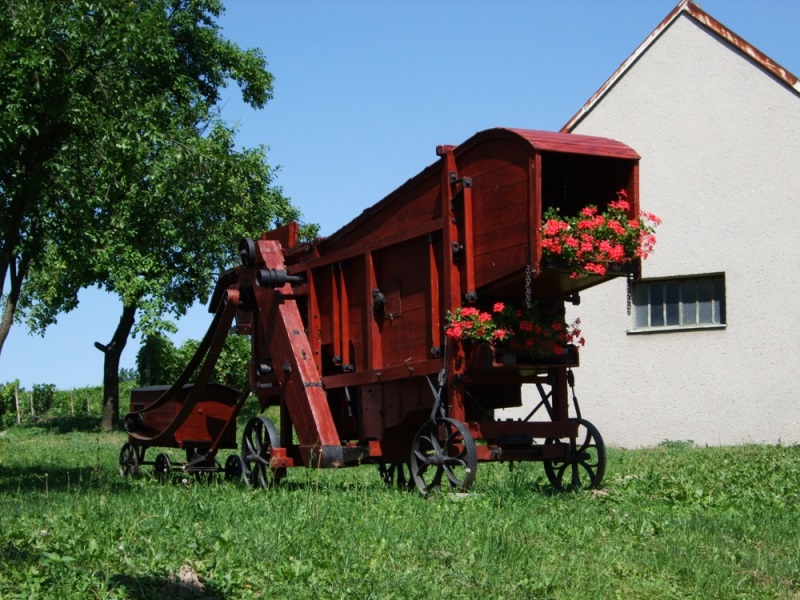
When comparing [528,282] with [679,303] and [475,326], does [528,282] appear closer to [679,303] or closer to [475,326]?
[475,326]

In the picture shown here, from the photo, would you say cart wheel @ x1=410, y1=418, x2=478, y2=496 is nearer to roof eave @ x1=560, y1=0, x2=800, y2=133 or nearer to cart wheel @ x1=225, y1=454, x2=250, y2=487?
cart wheel @ x1=225, y1=454, x2=250, y2=487

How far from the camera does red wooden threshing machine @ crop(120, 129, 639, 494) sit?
10.3 meters

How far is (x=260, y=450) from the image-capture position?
1265cm

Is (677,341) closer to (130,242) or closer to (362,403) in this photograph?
(362,403)

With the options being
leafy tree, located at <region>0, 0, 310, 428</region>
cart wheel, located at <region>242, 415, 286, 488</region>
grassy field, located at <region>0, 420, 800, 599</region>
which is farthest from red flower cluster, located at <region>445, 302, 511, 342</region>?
leafy tree, located at <region>0, 0, 310, 428</region>

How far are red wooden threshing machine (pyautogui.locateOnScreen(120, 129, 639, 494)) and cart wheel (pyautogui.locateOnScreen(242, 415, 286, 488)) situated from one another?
0.02m

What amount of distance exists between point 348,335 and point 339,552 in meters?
5.22

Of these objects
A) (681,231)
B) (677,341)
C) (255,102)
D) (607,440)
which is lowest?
(607,440)

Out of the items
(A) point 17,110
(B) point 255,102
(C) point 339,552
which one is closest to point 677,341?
(A) point 17,110

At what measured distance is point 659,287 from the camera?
72.1 ft

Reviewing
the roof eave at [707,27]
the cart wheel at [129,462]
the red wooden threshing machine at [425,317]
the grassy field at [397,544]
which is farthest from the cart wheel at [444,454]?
the roof eave at [707,27]

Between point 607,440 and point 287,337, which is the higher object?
point 287,337

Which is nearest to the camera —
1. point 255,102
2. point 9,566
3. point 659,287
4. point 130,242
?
point 9,566

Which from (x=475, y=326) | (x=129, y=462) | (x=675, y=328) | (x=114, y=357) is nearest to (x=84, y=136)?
(x=129, y=462)
